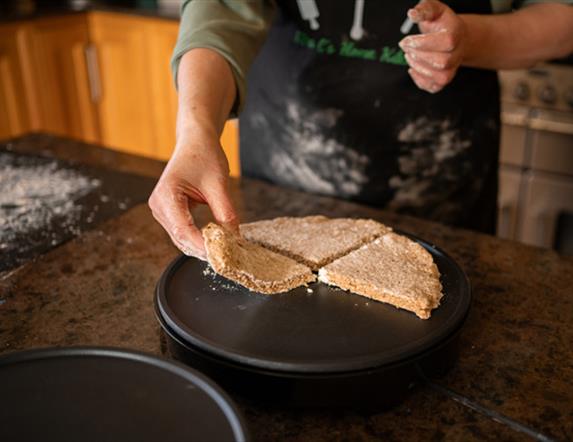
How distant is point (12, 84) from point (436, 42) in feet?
7.78

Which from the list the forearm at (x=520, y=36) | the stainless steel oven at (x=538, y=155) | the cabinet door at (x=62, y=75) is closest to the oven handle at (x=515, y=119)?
the stainless steel oven at (x=538, y=155)

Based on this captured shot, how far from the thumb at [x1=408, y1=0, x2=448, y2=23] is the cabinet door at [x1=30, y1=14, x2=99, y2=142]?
2.34 meters

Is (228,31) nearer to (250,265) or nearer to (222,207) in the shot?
(222,207)

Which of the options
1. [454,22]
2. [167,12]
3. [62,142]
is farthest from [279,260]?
[167,12]

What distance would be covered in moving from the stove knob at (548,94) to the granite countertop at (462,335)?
1.09 meters

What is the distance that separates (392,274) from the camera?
2.84ft

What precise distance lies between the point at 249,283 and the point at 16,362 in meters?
0.31

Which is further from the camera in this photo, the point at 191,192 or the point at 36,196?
the point at 36,196

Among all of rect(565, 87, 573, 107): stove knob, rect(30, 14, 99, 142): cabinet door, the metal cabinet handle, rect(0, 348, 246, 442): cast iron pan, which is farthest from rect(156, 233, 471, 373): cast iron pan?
the metal cabinet handle

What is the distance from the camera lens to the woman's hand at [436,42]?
999 mm

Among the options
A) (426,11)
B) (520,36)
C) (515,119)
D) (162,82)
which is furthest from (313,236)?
(162,82)

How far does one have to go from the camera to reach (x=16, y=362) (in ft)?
2.11

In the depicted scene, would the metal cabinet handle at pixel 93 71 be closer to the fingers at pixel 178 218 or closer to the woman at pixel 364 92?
the woman at pixel 364 92

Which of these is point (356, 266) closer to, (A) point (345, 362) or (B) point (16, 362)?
(A) point (345, 362)
